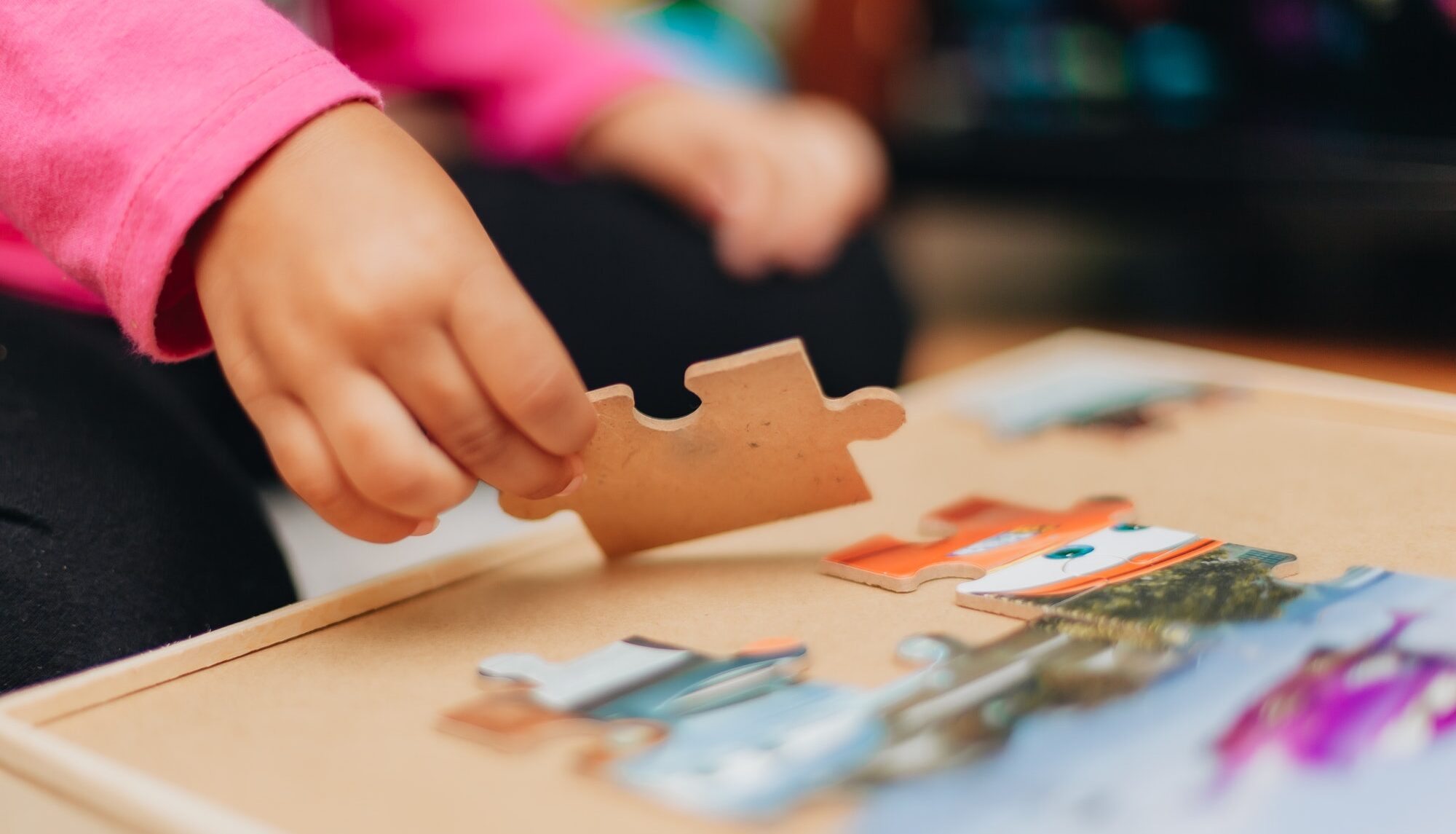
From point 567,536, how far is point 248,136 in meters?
0.24

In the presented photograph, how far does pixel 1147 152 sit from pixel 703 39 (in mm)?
602

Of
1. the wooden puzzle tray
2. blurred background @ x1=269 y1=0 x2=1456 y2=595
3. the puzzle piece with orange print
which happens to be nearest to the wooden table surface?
blurred background @ x1=269 y1=0 x2=1456 y2=595

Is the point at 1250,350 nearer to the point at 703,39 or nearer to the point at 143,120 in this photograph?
the point at 703,39

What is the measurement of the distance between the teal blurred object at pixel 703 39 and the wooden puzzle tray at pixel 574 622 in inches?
40.2

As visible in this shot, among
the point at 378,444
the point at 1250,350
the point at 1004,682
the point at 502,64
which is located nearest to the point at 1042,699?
the point at 1004,682

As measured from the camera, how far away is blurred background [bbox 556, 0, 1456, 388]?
146 cm

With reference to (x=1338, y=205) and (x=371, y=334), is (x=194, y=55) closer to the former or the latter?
(x=371, y=334)

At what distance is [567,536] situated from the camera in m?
0.61

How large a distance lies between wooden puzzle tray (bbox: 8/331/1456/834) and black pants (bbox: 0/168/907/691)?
0.07m

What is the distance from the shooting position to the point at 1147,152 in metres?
1.63

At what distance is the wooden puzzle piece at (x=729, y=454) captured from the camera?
0.51 meters

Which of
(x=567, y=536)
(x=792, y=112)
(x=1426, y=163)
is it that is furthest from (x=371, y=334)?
(x=1426, y=163)

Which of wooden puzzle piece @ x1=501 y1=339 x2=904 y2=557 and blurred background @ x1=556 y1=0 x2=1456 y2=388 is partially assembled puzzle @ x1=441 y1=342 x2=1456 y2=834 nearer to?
wooden puzzle piece @ x1=501 y1=339 x2=904 y2=557

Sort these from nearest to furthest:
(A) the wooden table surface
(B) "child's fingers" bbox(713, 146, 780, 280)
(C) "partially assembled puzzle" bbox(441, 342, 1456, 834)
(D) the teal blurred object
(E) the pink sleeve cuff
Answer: (C) "partially assembled puzzle" bbox(441, 342, 1456, 834) → (E) the pink sleeve cuff → (B) "child's fingers" bbox(713, 146, 780, 280) → (A) the wooden table surface → (D) the teal blurred object
